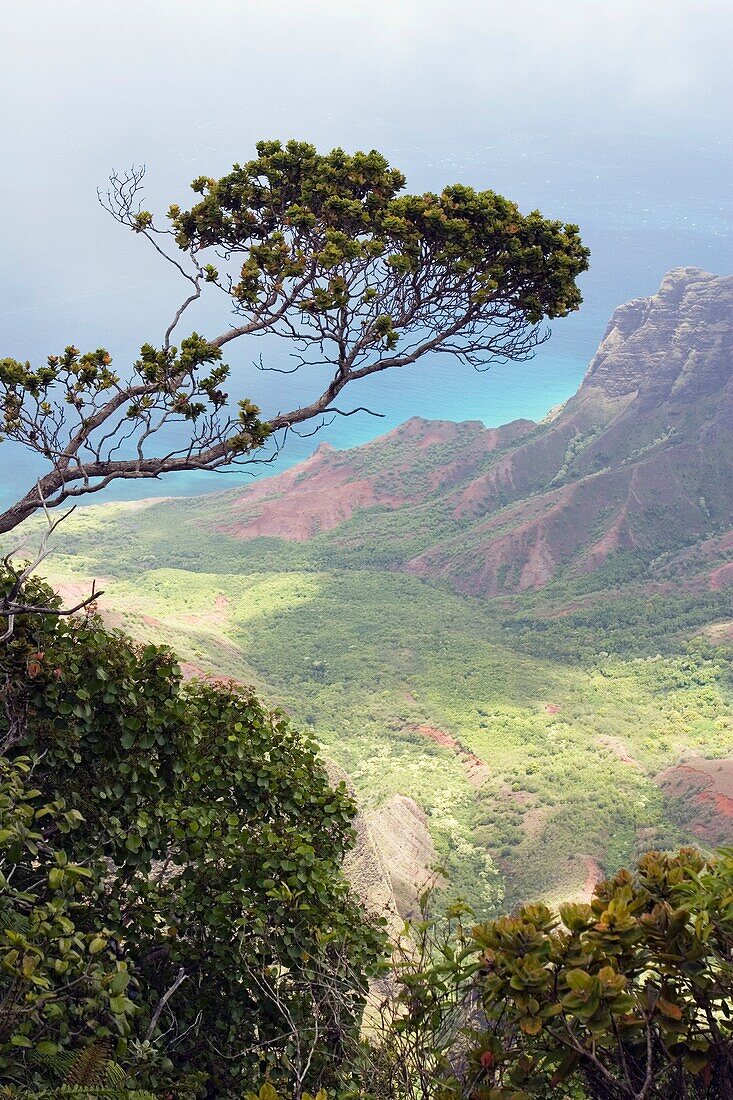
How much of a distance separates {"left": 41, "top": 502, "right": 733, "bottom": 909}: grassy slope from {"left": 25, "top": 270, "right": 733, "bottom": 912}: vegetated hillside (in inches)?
7.5

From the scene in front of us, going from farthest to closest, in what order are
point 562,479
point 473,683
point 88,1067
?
1. point 562,479
2. point 473,683
3. point 88,1067

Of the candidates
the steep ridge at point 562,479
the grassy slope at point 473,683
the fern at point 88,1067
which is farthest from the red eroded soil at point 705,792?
the fern at point 88,1067

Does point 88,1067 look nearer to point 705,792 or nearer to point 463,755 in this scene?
point 705,792

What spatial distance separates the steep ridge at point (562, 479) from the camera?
76.4 m

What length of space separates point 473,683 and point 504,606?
1546cm

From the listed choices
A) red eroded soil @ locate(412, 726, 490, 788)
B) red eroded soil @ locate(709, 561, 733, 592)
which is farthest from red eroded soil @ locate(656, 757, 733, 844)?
red eroded soil @ locate(709, 561, 733, 592)

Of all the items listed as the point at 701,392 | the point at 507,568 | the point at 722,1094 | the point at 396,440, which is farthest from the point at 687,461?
the point at 722,1094

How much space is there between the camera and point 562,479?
292 ft

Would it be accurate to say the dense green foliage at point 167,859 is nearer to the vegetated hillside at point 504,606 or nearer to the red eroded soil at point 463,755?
the vegetated hillside at point 504,606

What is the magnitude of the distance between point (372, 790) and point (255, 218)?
36451 mm

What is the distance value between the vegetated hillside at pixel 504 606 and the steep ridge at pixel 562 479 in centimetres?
26

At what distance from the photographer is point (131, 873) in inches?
307

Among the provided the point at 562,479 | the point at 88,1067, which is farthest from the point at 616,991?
the point at 562,479

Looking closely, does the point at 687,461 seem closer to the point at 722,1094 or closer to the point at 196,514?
the point at 196,514
